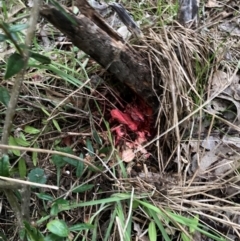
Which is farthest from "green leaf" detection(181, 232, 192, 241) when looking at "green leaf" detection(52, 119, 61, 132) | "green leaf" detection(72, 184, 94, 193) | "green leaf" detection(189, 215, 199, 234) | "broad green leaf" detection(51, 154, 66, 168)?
"green leaf" detection(52, 119, 61, 132)

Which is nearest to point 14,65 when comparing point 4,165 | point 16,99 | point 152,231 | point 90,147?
point 16,99

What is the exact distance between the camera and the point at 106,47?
146 cm

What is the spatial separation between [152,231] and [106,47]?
1.92 ft

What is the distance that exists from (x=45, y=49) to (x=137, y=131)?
0.52m

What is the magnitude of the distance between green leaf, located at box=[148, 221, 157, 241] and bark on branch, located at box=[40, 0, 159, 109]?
1.40 ft

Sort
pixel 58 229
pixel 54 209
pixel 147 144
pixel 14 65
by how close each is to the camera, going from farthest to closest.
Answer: pixel 147 144
pixel 54 209
pixel 58 229
pixel 14 65

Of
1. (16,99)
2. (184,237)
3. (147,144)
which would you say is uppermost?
(16,99)

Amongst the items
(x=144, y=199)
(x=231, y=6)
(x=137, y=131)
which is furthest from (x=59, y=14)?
(x=231, y=6)

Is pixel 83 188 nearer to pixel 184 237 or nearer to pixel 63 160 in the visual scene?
pixel 63 160

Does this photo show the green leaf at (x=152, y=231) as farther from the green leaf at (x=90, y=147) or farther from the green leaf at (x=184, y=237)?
the green leaf at (x=90, y=147)

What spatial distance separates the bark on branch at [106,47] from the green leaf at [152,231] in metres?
0.43

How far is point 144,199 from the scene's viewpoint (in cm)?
140

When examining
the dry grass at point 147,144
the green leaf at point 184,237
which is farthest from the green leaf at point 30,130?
the green leaf at point 184,237

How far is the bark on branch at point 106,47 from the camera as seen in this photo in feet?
4.52
